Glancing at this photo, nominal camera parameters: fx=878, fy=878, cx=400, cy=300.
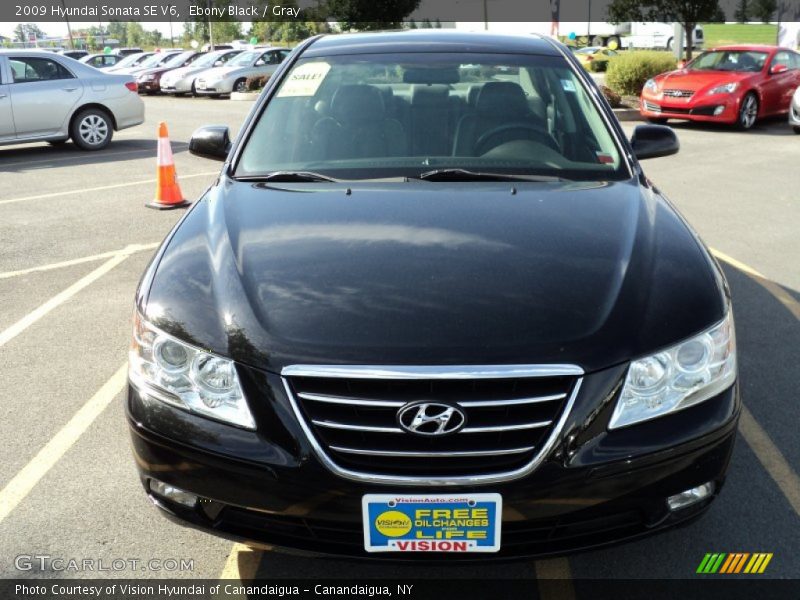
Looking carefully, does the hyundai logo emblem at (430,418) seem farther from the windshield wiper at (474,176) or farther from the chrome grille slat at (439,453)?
the windshield wiper at (474,176)

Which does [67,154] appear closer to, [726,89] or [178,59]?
[726,89]

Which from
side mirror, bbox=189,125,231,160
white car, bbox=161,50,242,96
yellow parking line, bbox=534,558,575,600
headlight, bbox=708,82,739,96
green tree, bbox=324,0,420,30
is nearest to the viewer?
yellow parking line, bbox=534,558,575,600

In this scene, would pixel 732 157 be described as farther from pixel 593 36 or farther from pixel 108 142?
pixel 593 36

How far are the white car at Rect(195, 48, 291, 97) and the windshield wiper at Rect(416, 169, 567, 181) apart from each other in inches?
936

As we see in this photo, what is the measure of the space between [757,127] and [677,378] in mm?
14890

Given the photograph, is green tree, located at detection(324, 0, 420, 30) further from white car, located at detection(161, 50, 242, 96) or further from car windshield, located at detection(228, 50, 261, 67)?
car windshield, located at detection(228, 50, 261, 67)

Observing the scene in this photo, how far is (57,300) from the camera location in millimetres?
5938

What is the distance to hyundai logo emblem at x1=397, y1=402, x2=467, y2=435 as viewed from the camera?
7.66 ft

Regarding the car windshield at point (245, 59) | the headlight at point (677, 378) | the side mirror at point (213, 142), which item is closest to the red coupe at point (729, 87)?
the side mirror at point (213, 142)

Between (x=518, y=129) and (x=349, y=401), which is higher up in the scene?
(x=518, y=129)

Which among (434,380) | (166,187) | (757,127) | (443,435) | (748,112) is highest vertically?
(434,380)

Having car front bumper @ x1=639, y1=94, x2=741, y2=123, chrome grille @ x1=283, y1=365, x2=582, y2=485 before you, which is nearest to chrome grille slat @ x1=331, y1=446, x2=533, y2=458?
chrome grille @ x1=283, y1=365, x2=582, y2=485

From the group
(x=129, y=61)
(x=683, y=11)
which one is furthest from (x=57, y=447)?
(x=129, y=61)

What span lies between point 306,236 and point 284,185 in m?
0.63
